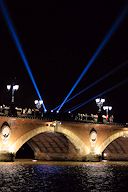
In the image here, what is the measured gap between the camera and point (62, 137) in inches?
1919

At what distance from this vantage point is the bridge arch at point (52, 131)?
4041 centimetres

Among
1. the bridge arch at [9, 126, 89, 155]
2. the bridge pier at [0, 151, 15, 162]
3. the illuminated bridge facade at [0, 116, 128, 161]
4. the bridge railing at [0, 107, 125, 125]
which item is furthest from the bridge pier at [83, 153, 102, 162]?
the bridge pier at [0, 151, 15, 162]

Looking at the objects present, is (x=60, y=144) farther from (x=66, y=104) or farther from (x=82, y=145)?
(x=66, y=104)

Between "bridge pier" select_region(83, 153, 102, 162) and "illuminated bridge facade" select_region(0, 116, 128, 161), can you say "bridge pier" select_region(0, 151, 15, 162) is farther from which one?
"bridge pier" select_region(83, 153, 102, 162)

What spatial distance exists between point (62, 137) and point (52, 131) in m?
4.34

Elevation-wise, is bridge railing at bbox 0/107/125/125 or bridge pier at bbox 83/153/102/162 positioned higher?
bridge railing at bbox 0/107/125/125

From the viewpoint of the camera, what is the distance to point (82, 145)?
158ft

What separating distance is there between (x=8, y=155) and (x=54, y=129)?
6.87 meters

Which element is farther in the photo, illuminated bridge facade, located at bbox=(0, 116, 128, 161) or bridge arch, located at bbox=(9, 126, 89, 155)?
illuminated bridge facade, located at bbox=(0, 116, 128, 161)

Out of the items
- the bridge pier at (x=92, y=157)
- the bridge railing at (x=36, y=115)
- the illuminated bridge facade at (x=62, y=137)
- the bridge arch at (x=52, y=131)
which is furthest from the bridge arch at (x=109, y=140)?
the bridge railing at (x=36, y=115)

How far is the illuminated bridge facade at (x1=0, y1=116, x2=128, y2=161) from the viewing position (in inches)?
1607

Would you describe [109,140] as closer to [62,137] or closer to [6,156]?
[62,137]

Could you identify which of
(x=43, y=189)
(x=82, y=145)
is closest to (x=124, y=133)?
(x=82, y=145)

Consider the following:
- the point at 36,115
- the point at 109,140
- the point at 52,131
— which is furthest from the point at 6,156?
the point at 109,140
